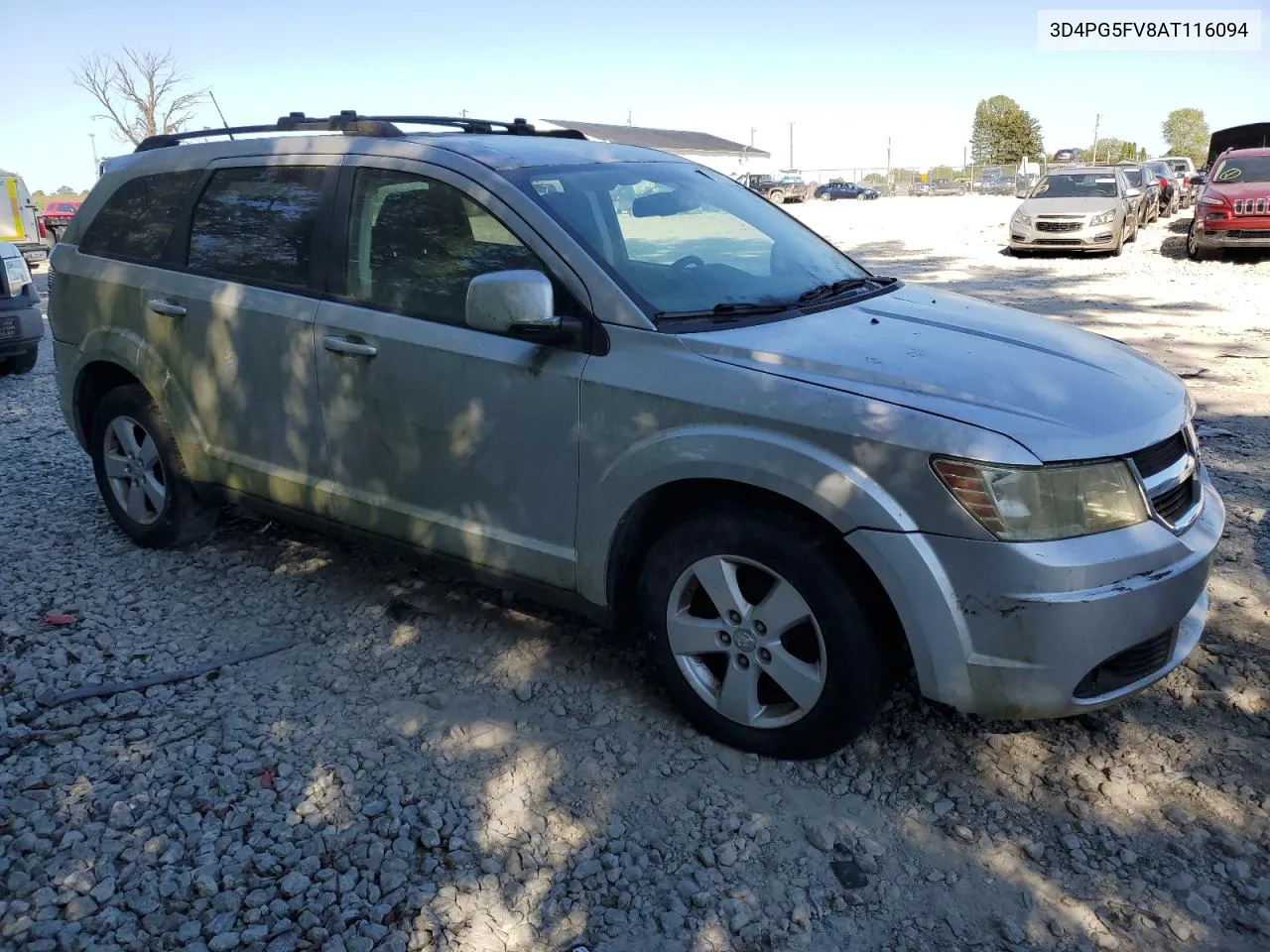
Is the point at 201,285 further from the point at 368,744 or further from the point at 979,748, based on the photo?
the point at 979,748

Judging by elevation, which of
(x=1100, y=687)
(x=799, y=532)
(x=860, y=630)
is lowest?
(x=1100, y=687)

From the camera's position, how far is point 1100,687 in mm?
2777

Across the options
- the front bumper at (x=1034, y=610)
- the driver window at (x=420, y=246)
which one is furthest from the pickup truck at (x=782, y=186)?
the front bumper at (x=1034, y=610)

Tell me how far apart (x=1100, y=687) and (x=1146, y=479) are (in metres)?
0.58

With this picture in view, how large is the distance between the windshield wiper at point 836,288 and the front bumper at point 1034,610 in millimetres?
1159

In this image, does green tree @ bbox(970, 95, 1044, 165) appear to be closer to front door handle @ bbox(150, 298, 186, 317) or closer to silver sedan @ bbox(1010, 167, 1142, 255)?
silver sedan @ bbox(1010, 167, 1142, 255)

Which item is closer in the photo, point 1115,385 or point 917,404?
point 917,404

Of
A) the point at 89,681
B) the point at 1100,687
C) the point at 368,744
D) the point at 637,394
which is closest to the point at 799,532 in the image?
the point at 637,394

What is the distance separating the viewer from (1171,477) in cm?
293

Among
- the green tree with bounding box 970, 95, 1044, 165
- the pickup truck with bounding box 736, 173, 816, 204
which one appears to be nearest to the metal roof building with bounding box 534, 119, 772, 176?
the pickup truck with bounding box 736, 173, 816, 204

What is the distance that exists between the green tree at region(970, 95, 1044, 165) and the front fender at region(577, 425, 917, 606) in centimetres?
8309

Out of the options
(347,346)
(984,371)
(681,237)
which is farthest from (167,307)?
(984,371)

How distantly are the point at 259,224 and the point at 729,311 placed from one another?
2.10 meters

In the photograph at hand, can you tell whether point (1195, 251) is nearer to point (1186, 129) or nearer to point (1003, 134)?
point (1003, 134)
